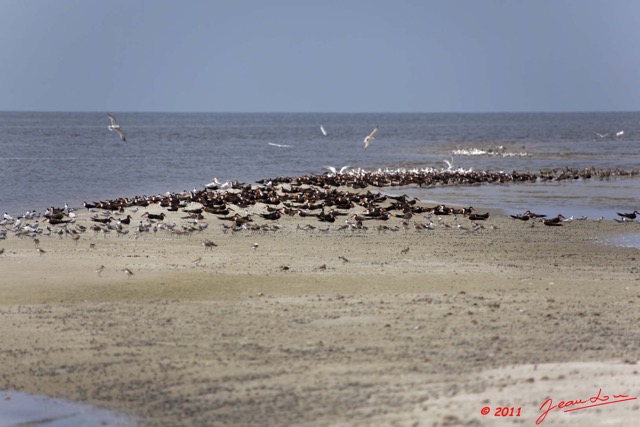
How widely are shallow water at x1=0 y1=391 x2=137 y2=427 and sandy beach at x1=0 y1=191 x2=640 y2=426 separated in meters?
0.14

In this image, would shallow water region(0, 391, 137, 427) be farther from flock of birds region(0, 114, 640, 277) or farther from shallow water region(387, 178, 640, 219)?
shallow water region(387, 178, 640, 219)

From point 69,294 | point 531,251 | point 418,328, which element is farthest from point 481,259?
point 69,294

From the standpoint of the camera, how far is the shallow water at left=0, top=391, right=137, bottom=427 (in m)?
7.24

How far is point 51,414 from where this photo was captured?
7.44 metres

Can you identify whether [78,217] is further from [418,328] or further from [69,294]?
[418,328]

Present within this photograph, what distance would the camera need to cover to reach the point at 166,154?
55.1 meters

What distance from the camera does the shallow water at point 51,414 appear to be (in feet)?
23.7

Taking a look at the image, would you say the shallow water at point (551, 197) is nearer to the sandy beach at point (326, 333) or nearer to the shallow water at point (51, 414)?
the sandy beach at point (326, 333)

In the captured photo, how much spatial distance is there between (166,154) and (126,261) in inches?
1627

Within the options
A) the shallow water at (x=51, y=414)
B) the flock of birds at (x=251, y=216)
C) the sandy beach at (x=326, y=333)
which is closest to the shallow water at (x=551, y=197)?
the flock of birds at (x=251, y=216)

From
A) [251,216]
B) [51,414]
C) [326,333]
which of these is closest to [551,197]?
[251,216]

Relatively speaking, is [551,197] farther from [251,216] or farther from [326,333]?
[326,333]

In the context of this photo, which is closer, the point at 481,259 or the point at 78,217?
the point at 481,259

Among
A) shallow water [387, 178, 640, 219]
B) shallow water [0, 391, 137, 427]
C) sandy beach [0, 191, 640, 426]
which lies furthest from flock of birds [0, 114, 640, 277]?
shallow water [0, 391, 137, 427]
